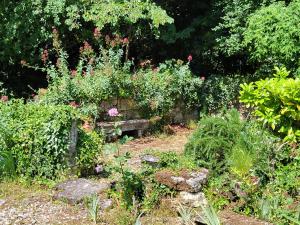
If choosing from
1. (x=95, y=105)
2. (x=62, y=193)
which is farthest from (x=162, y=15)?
(x=62, y=193)

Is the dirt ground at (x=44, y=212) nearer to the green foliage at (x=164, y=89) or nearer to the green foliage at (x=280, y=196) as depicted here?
the green foliage at (x=280, y=196)

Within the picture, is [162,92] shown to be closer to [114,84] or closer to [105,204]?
[114,84]

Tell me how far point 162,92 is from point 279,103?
3.39 metres

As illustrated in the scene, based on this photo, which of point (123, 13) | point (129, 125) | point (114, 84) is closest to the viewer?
point (114, 84)

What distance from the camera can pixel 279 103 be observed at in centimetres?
691

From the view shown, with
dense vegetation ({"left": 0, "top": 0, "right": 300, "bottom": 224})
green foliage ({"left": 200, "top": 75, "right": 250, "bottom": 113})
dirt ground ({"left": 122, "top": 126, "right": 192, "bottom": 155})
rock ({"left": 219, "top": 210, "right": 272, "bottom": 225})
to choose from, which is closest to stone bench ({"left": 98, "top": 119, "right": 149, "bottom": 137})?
dense vegetation ({"left": 0, "top": 0, "right": 300, "bottom": 224})

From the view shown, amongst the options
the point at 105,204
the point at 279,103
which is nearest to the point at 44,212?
the point at 105,204

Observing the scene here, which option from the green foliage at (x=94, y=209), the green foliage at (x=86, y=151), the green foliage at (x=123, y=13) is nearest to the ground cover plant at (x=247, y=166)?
the green foliage at (x=86, y=151)

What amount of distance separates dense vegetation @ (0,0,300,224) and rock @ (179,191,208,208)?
18cm

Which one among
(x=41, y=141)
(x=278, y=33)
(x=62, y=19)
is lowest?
(x=41, y=141)

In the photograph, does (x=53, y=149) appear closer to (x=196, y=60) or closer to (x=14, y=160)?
(x=14, y=160)

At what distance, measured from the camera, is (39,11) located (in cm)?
1040

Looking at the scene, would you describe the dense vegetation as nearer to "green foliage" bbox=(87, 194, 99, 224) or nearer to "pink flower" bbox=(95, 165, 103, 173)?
"pink flower" bbox=(95, 165, 103, 173)

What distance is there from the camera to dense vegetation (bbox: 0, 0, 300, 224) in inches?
245
